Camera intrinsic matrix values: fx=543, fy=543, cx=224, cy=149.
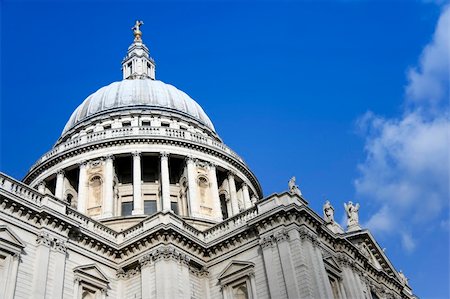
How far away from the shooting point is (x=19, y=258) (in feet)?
86.8

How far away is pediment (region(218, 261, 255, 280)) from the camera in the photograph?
3092cm

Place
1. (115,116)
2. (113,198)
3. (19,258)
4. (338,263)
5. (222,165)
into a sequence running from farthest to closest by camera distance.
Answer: (115,116) < (222,165) < (113,198) < (338,263) < (19,258)

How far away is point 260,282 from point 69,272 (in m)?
10.4

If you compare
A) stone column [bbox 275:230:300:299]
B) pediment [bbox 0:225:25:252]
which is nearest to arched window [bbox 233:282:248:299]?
stone column [bbox 275:230:300:299]

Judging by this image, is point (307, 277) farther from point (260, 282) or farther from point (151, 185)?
point (151, 185)

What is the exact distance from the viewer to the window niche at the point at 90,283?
29.1 meters

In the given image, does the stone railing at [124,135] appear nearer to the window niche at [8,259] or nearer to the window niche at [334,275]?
the window niche at [334,275]

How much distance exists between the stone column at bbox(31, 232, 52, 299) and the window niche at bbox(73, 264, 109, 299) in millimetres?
2178

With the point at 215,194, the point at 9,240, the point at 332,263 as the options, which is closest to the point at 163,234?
the point at 9,240

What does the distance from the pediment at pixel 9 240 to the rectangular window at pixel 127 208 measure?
17464 mm

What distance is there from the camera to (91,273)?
30.2 meters

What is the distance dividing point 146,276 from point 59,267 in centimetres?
500

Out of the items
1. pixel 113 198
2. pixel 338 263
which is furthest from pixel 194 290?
pixel 113 198

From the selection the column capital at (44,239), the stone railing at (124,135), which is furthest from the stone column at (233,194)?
the column capital at (44,239)
